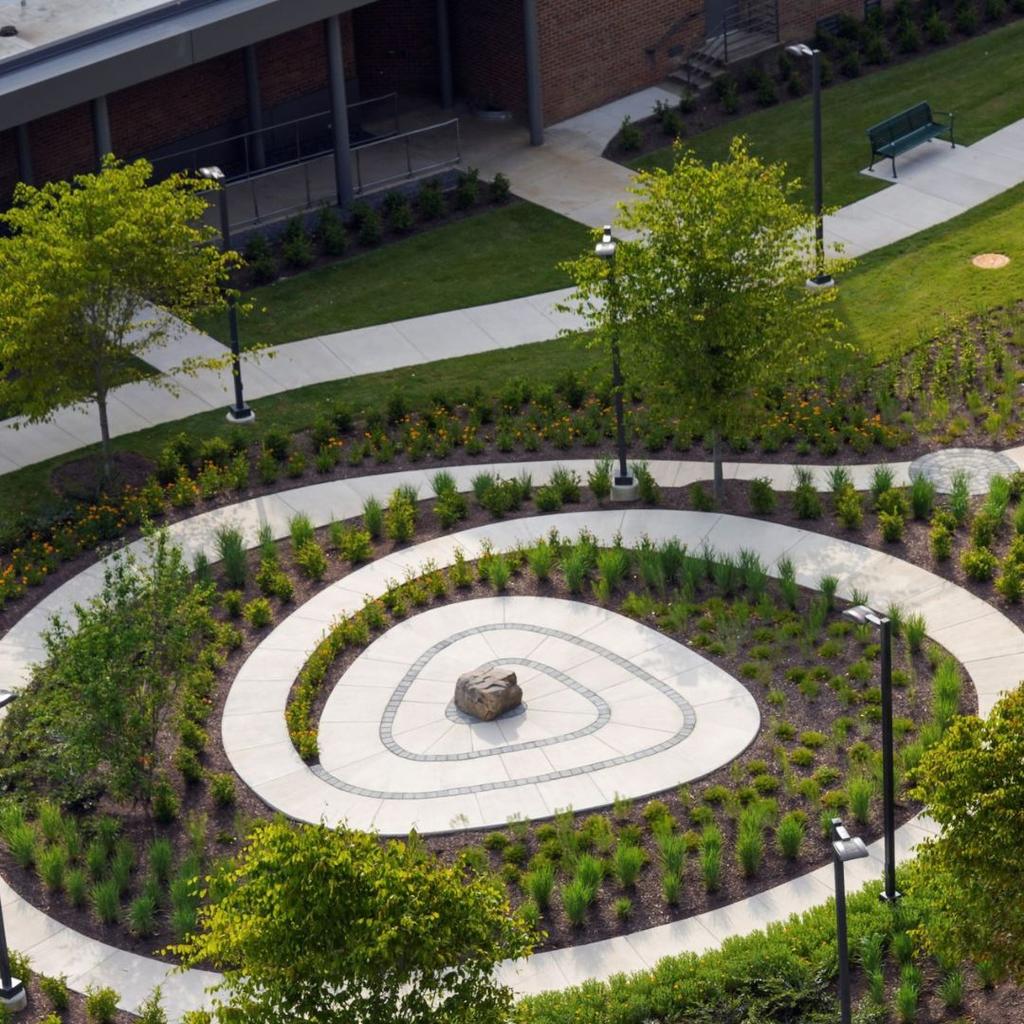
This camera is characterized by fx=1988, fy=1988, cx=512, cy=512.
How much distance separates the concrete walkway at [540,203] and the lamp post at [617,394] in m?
3.54

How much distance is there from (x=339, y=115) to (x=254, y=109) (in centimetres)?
291

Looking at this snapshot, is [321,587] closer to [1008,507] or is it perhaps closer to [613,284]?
[613,284]

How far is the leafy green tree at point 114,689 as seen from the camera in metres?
22.5

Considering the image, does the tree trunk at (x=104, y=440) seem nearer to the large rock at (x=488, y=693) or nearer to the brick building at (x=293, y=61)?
the brick building at (x=293, y=61)

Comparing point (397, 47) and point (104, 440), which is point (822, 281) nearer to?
point (397, 47)

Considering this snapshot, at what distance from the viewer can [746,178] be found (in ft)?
90.7

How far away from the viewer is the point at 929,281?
3472 cm

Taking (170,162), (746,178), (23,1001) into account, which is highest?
(746,178)

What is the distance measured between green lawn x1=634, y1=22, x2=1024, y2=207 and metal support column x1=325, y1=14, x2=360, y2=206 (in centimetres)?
607

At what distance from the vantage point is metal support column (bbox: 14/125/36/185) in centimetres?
3569

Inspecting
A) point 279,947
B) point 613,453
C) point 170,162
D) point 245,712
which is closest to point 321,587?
point 245,712

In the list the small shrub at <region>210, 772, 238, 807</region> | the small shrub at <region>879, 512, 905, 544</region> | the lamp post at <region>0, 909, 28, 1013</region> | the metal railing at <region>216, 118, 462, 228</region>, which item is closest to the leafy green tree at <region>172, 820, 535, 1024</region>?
the lamp post at <region>0, 909, 28, 1013</region>

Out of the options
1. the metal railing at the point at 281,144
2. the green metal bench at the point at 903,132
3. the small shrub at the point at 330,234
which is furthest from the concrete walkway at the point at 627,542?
the green metal bench at the point at 903,132

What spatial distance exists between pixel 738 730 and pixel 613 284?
23.1ft
